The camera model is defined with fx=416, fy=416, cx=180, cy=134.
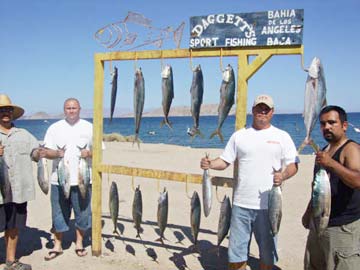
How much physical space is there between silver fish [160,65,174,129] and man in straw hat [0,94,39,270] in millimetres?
1799

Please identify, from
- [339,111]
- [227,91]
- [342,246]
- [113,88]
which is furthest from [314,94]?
[113,88]

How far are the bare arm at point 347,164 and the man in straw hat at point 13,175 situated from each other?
3.56 m

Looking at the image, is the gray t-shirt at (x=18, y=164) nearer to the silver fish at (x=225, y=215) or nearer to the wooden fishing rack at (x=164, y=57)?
the wooden fishing rack at (x=164, y=57)

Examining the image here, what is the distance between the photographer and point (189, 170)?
14.3m

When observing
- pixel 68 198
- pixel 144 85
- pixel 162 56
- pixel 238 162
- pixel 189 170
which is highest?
pixel 162 56

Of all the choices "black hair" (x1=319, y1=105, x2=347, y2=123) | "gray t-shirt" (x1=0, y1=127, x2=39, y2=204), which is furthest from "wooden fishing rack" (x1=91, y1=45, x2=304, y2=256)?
"black hair" (x1=319, y1=105, x2=347, y2=123)

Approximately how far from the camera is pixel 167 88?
480 cm

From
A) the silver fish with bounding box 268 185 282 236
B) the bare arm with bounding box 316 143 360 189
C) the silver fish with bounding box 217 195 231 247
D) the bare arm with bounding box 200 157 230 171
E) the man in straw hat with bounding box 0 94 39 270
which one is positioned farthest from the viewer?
the man in straw hat with bounding box 0 94 39 270

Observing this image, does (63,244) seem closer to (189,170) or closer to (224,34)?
(224,34)

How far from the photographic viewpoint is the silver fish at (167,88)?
4785mm

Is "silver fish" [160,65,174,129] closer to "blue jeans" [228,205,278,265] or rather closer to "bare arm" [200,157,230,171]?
"bare arm" [200,157,230,171]

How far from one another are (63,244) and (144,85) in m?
3.03

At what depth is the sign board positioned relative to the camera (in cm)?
452

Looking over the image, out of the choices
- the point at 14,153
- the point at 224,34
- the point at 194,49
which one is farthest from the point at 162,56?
the point at 14,153
